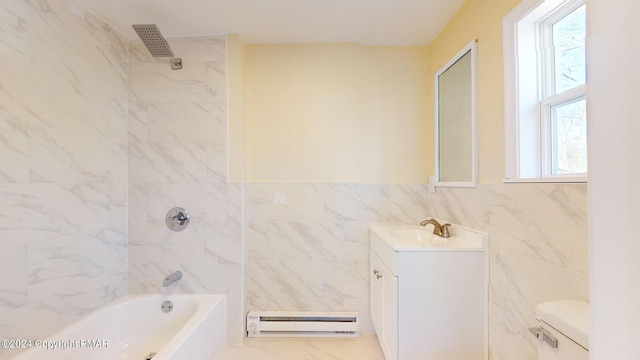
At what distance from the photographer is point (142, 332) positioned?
2.04 meters

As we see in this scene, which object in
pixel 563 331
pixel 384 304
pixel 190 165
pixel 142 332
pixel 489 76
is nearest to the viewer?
pixel 563 331

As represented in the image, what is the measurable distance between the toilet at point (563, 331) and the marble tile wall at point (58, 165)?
2362 mm

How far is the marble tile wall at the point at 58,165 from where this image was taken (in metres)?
1.39

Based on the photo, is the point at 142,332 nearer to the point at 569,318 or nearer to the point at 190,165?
the point at 190,165

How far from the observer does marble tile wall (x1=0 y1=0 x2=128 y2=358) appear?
139 cm

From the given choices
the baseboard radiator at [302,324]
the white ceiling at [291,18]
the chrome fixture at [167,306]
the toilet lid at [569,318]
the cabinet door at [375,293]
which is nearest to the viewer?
the toilet lid at [569,318]

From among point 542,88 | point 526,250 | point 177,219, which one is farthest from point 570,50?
point 177,219

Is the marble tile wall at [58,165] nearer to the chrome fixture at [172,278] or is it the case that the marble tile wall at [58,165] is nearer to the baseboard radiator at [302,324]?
the chrome fixture at [172,278]

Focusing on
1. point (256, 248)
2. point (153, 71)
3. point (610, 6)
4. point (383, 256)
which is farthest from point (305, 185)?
point (610, 6)

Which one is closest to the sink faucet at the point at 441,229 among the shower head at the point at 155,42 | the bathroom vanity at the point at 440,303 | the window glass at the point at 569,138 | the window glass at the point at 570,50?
the bathroom vanity at the point at 440,303

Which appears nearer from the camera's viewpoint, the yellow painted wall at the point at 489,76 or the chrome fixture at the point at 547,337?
the chrome fixture at the point at 547,337

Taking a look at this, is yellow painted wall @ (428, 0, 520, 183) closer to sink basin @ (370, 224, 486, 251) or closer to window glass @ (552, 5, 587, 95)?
window glass @ (552, 5, 587, 95)

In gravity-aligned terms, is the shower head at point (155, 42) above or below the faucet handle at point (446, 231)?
above

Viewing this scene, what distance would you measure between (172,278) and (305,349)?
3.68 feet
